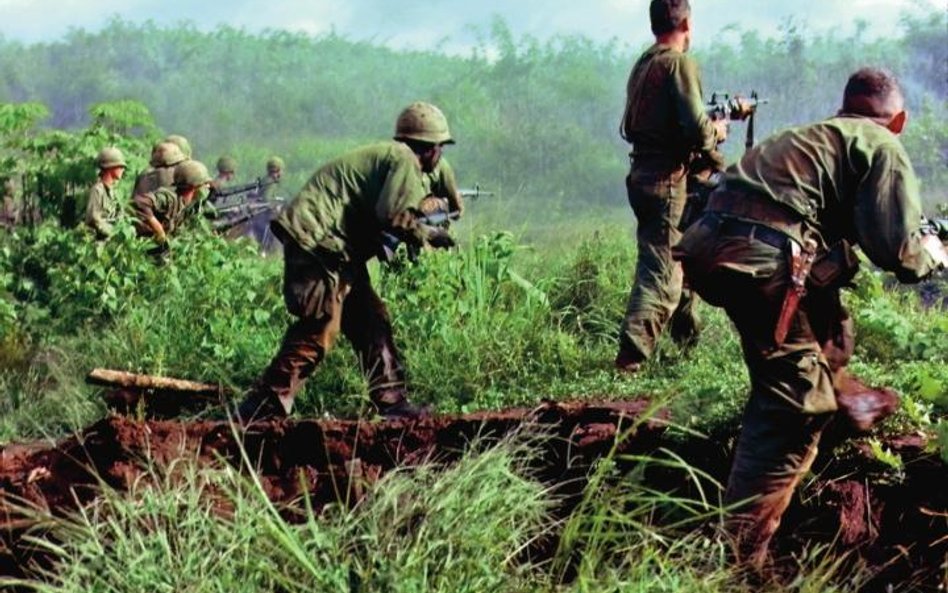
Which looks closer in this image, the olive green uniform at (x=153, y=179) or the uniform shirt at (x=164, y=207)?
the uniform shirt at (x=164, y=207)

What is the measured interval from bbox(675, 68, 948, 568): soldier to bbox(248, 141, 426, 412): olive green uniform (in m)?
2.52

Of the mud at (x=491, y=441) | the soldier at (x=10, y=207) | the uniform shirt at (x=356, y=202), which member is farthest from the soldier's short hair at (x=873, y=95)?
the soldier at (x=10, y=207)

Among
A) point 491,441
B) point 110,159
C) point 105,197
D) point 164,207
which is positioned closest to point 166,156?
point 110,159

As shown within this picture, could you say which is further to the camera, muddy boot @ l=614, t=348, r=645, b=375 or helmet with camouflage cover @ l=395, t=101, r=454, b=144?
muddy boot @ l=614, t=348, r=645, b=375

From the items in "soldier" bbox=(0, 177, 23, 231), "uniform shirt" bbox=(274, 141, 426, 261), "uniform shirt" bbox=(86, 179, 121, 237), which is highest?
"uniform shirt" bbox=(274, 141, 426, 261)

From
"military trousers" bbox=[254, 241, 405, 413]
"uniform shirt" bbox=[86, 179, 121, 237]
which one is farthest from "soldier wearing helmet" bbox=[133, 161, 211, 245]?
"military trousers" bbox=[254, 241, 405, 413]

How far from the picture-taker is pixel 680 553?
20.0 feet

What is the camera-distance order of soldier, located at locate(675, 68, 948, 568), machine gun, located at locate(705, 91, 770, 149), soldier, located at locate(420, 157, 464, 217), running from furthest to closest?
soldier, located at locate(420, 157, 464, 217) < machine gun, located at locate(705, 91, 770, 149) < soldier, located at locate(675, 68, 948, 568)

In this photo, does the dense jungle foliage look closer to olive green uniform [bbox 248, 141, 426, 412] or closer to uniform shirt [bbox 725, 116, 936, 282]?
olive green uniform [bbox 248, 141, 426, 412]

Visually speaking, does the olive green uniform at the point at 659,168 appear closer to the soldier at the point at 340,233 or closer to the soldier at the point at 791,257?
the soldier at the point at 340,233

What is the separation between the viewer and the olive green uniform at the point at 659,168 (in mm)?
9406

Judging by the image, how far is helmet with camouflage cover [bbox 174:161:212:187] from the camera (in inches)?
542

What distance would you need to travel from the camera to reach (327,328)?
8.86 m

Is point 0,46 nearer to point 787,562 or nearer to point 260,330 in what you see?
point 260,330
